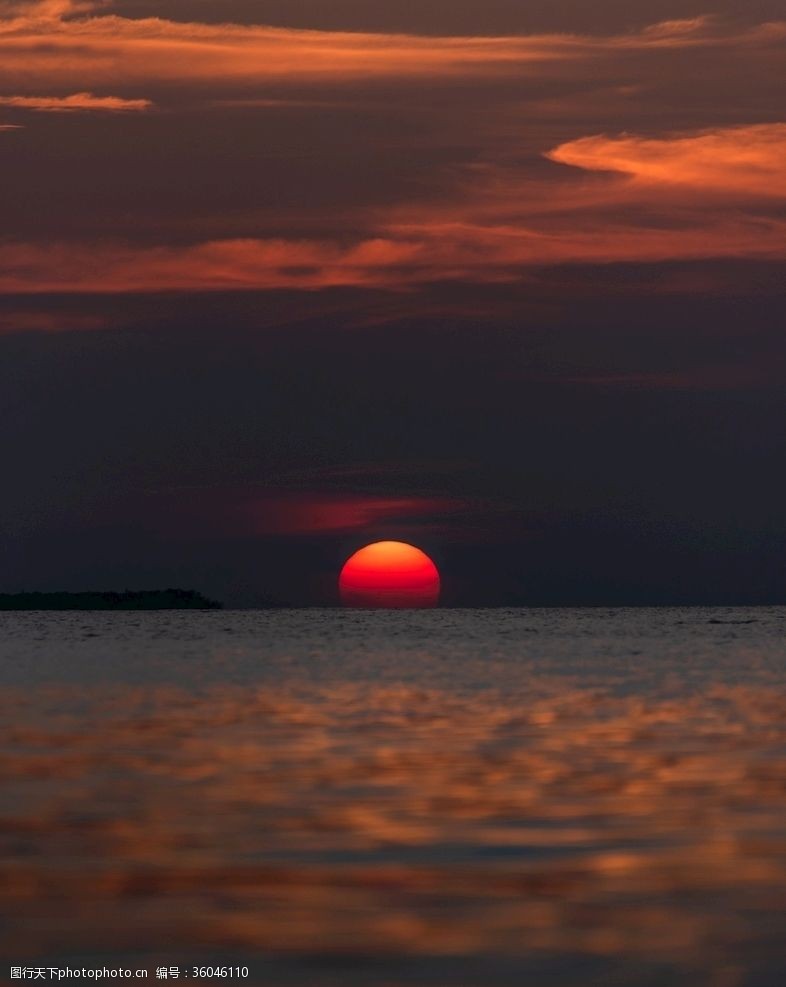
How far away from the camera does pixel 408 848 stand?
1925cm

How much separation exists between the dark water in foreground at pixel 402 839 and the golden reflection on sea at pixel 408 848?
0.05 metres

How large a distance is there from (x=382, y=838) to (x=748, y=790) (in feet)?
20.5

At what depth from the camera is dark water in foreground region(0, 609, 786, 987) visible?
14.2 metres

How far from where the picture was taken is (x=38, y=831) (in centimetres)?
2066

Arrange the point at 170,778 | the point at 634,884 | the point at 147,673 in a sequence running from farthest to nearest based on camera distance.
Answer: the point at 147,673 → the point at 170,778 → the point at 634,884

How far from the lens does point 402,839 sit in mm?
19891

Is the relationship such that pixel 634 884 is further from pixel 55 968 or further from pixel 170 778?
pixel 170 778

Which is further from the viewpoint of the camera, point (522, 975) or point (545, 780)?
point (545, 780)

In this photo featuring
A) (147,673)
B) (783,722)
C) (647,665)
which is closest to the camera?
(783,722)

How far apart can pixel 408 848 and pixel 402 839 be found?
2.11ft

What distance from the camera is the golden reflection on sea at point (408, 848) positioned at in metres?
14.3

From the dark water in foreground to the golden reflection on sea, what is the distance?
46mm

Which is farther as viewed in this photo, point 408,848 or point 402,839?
point 402,839

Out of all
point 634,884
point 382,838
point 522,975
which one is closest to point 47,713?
point 382,838
